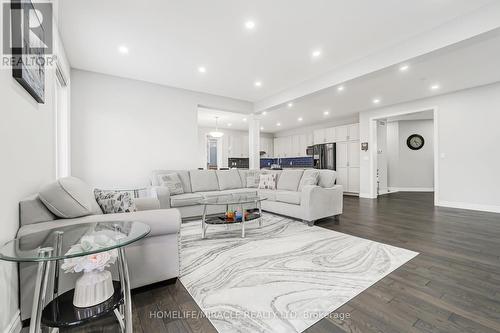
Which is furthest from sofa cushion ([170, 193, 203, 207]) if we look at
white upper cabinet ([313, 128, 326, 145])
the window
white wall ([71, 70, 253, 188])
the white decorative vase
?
white upper cabinet ([313, 128, 326, 145])

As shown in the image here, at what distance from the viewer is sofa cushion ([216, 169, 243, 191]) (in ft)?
15.8

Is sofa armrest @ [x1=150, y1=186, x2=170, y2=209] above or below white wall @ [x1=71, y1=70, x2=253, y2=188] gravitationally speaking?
below

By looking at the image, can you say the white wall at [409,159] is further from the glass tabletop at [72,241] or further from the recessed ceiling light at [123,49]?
the glass tabletop at [72,241]

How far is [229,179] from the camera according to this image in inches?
194

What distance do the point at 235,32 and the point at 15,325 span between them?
333 cm

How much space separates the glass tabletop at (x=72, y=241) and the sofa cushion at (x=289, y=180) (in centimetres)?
335

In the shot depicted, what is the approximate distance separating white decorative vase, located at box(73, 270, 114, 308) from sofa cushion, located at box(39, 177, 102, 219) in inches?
23.6

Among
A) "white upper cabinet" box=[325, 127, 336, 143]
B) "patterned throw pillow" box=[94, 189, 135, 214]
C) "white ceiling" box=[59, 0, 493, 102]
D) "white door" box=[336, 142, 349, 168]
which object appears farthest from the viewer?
"white upper cabinet" box=[325, 127, 336, 143]

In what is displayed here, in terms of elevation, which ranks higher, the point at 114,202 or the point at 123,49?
the point at 123,49

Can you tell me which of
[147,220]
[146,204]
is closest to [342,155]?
[146,204]

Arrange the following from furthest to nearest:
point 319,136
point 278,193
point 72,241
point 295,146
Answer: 1. point 295,146
2. point 319,136
3. point 278,193
4. point 72,241

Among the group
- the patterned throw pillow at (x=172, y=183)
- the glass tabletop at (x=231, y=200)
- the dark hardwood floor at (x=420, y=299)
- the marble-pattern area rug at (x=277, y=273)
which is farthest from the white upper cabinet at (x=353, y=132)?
the patterned throw pillow at (x=172, y=183)

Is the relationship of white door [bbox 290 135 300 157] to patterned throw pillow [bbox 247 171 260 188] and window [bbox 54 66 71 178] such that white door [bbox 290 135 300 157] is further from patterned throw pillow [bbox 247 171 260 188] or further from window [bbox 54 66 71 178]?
window [bbox 54 66 71 178]

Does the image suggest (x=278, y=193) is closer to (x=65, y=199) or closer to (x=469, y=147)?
(x=65, y=199)
